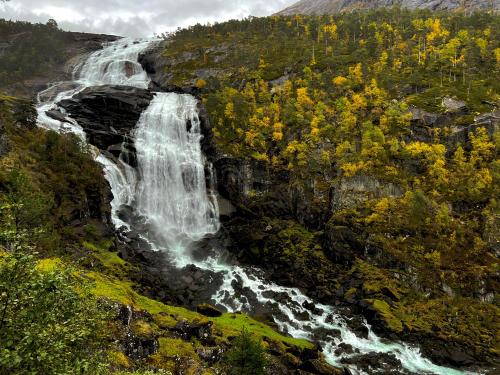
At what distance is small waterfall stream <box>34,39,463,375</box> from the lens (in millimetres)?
43438

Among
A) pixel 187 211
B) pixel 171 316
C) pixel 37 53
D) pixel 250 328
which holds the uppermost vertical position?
pixel 37 53

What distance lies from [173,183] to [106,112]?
22.6 meters

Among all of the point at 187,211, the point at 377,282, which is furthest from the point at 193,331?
the point at 187,211

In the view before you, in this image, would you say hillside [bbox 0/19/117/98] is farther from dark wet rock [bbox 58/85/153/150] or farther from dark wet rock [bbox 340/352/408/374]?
dark wet rock [bbox 340/352/408/374]

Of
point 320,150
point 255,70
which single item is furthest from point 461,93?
point 255,70

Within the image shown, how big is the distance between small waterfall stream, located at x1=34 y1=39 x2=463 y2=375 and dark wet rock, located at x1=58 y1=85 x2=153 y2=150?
1.93 m

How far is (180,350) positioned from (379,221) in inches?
1516

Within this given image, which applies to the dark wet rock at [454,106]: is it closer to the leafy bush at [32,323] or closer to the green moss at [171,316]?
the green moss at [171,316]

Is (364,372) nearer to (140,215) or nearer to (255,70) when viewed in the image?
(140,215)

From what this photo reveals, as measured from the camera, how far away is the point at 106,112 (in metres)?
75.8

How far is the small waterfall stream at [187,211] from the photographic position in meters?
43.4

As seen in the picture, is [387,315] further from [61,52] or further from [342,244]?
[61,52]

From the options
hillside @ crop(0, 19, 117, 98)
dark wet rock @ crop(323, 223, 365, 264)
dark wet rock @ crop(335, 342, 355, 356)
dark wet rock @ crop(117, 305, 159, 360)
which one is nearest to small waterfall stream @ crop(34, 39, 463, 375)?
dark wet rock @ crop(335, 342, 355, 356)

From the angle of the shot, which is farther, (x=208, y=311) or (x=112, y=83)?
(x=112, y=83)
